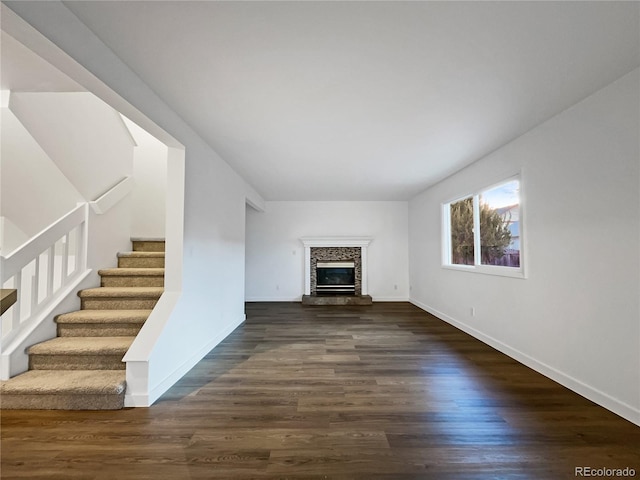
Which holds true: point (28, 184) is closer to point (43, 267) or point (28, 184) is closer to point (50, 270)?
point (43, 267)

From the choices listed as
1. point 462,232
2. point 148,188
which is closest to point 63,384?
point 148,188

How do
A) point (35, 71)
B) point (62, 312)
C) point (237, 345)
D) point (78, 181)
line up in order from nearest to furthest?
1. point (35, 71)
2. point (62, 312)
3. point (78, 181)
4. point (237, 345)

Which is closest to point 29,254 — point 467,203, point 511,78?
point 511,78

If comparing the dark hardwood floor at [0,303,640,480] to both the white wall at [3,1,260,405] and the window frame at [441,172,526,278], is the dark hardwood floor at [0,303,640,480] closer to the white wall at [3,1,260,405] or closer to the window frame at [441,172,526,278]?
the white wall at [3,1,260,405]

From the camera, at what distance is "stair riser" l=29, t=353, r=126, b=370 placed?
2227mm

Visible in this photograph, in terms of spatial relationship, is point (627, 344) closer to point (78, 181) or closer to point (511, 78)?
point (511, 78)

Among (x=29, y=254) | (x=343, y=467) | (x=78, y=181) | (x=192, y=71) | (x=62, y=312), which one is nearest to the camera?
(x=343, y=467)

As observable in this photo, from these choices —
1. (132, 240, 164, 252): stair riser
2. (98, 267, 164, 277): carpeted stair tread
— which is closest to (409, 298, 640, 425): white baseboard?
(98, 267, 164, 277): carpeted stair tread

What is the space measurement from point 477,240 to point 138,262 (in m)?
4.59

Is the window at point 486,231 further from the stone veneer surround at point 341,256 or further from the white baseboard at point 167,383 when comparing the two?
the white baseboard at point 167,383

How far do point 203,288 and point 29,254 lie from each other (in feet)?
4.76

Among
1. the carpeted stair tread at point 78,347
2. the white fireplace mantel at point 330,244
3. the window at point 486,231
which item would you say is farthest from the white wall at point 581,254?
the carpeted stair tread at point 78,347

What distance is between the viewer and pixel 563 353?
239 cm

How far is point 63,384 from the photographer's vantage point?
2025 millimetres
